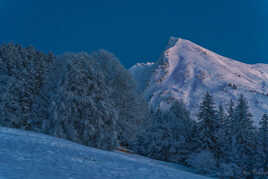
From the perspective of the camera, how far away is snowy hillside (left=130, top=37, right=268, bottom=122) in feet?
326

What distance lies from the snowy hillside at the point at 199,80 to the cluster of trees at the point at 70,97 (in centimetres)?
6376

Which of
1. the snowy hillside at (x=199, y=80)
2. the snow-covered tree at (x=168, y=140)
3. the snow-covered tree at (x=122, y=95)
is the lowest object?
the snow-covered tree at (x=168, y=140)

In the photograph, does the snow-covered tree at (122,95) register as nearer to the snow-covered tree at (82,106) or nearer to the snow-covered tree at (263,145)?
the snow-covered tree at (82,106)

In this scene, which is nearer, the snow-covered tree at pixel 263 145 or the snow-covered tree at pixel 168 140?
the snow-covered tree at pixel 263 145

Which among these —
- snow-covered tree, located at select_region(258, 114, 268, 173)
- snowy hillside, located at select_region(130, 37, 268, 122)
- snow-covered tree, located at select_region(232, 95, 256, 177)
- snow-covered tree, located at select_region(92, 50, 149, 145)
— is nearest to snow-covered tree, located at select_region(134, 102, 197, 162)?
snow-covered tree, located at select_region(92, 50, 149, 145)

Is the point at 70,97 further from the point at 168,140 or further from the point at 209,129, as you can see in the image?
the point at 209,129

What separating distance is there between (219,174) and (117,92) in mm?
10917

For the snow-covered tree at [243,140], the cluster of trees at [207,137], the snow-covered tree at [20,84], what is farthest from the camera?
the cluster of trees at [207,137]

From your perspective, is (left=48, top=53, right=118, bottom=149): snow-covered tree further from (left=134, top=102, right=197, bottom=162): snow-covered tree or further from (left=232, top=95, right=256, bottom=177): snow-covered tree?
(left=232, top=95, right=256, bottom=177): snow-covered tree

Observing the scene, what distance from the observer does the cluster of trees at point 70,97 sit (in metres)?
16.2

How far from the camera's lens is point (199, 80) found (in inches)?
4764

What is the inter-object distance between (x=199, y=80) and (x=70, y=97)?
113 m

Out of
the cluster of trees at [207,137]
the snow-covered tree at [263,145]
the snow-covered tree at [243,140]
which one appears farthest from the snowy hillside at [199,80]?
the snow-covered tree at [263,145]

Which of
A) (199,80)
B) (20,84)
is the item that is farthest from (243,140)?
(199,80)
